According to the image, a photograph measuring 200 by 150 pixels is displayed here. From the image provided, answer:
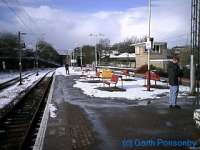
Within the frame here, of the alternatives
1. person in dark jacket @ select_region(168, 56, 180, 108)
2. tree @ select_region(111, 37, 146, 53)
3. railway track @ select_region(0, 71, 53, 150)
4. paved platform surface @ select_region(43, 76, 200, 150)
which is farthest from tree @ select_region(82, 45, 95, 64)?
person in dark jacket @ select_region(168, 56, 180, 108)

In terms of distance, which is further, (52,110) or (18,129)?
(52,110)

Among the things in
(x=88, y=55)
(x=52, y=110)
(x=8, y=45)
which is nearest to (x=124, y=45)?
(x=88, y=55)

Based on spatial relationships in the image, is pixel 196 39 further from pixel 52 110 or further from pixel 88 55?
pixel 88 55

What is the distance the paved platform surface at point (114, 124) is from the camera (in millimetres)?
9328

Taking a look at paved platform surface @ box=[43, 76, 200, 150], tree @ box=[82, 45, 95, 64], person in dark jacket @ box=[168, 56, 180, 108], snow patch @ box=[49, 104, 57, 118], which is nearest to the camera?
paved platform surface @ box=[43, 76, 200, 150]

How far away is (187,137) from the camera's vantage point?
30.8ft

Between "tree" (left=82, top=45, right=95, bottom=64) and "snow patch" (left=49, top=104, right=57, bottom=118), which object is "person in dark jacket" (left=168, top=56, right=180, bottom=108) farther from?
"tree" (left=82, top=45, right=95, bottom=64)

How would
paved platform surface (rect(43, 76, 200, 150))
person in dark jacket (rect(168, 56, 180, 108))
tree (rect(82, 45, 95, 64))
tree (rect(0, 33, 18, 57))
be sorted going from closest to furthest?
paved platform surface (rect(43, 76, 200, 150)) < person in dark jacket (rect(168, 56, 180, 108)) < tree (rect(0, 33, 18, 57)) < tree (rect(82, 45, 95, 64))

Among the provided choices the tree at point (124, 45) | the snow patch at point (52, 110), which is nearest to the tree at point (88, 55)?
the tree at point (124, 45)

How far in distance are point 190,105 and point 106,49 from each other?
13870cm

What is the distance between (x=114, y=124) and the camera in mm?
11539

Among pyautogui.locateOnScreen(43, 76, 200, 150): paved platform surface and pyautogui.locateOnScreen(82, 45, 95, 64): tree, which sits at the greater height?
pyautogui.locateOnScreen(82, 45, 95, 64): tree

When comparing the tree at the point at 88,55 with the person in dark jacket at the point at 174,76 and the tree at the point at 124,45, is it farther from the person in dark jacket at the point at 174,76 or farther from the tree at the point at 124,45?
the person in dark jacket at the point at 174,76

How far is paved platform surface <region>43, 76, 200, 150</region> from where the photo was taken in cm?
933
